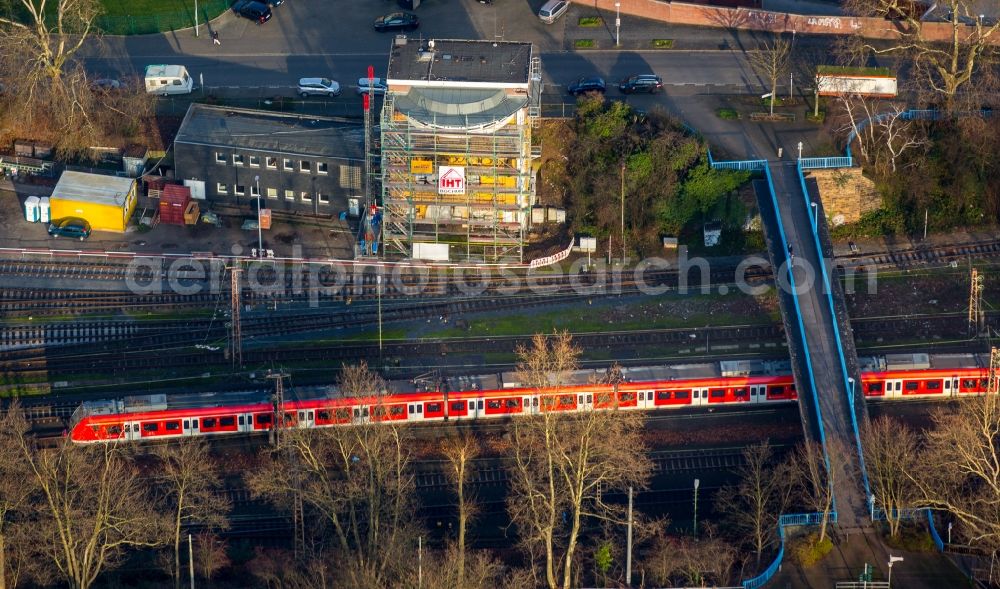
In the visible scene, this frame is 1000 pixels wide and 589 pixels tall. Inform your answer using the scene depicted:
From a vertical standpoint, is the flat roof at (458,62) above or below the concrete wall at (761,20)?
below

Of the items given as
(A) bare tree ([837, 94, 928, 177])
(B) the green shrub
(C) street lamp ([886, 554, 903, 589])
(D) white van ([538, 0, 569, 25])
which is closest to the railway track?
(A) bare tree ([837, 94, 928, 177])

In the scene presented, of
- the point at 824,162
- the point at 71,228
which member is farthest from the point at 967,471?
the point at 71,228

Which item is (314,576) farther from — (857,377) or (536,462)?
(857,377)

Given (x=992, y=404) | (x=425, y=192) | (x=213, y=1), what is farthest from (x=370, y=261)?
(x=992, y=404)

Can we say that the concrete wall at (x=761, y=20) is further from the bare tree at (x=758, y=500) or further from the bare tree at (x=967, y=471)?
the bare tree at (x=758, y=500)

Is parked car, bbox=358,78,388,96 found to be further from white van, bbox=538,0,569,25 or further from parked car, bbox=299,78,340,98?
white van, bbox=538,0,569,25

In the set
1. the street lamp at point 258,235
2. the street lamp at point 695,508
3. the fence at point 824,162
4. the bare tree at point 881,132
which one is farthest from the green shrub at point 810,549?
the street lamp at point 258,235
